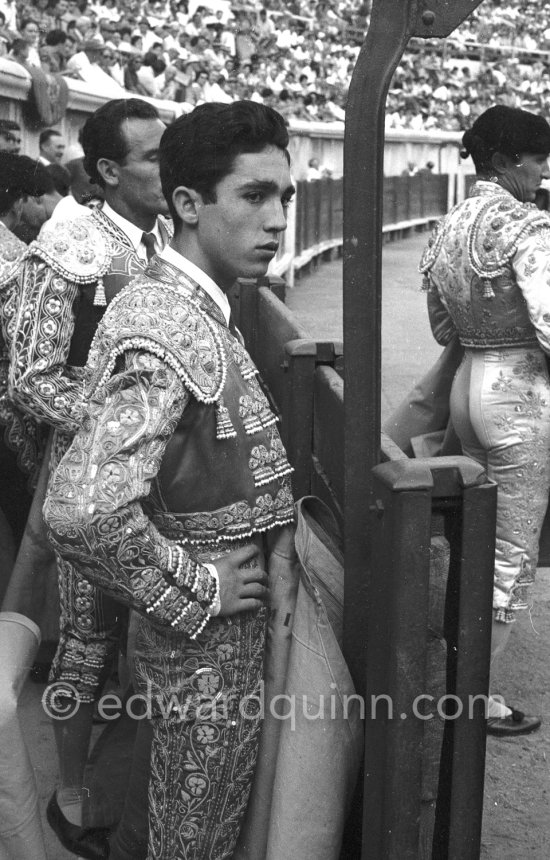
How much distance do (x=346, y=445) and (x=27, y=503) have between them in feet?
6.30

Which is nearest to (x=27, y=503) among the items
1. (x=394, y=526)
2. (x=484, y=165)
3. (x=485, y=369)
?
(x=485, y=369)

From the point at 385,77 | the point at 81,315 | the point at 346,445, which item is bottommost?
the point at 346,445

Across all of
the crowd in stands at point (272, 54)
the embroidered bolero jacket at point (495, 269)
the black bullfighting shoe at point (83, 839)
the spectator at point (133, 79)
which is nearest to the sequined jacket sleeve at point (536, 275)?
the embroidered bolero jacket at point (495, 269)

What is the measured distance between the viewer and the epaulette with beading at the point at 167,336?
149 cm

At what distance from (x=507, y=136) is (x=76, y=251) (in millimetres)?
1197

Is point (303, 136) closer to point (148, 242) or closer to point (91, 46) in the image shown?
point (91, 46)

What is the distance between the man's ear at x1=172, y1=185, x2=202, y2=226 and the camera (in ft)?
5.25

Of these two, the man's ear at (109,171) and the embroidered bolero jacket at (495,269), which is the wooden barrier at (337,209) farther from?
the man's ear at (109,171)

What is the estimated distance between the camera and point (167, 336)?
1501 mm

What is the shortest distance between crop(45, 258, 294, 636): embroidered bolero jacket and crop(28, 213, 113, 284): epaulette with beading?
0.74m

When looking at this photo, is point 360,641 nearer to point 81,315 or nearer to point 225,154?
point 225,154

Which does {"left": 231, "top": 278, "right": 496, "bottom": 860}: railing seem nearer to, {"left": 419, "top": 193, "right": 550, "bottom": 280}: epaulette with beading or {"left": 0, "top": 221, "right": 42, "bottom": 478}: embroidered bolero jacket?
{"left": 419, "top": 193, "right": 550, "bottom": 280}: epaulette with beading

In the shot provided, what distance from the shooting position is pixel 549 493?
9.84 feet
